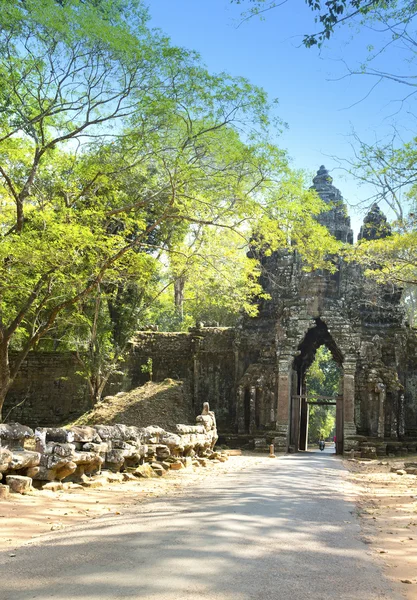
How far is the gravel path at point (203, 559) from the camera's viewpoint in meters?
3.89

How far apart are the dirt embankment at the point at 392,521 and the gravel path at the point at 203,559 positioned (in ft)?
0.56

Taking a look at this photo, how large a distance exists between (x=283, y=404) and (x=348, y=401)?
8.30 ft

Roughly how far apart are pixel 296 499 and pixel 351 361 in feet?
52.9

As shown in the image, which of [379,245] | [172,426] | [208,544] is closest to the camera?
[208,544]

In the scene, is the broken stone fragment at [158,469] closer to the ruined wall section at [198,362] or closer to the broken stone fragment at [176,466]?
the broken stone fragment at [176,466]

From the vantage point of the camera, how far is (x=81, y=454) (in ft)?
31.1

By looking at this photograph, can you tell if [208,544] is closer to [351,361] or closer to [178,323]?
[351,361]

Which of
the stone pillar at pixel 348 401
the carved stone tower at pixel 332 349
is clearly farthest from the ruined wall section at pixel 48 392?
the stone pillar at pixel 348 401

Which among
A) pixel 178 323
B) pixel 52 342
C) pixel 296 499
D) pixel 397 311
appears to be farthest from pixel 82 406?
pixel 296 499

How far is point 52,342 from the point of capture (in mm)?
27469

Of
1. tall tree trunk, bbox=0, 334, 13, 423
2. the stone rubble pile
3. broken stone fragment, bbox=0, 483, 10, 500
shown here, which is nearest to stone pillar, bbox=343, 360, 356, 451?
the stone rubble pile

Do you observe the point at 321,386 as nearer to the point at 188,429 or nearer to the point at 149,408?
the point at 149,408

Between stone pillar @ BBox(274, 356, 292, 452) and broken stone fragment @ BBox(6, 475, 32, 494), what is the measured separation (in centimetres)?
1740

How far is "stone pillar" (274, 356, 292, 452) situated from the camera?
80.2ft
